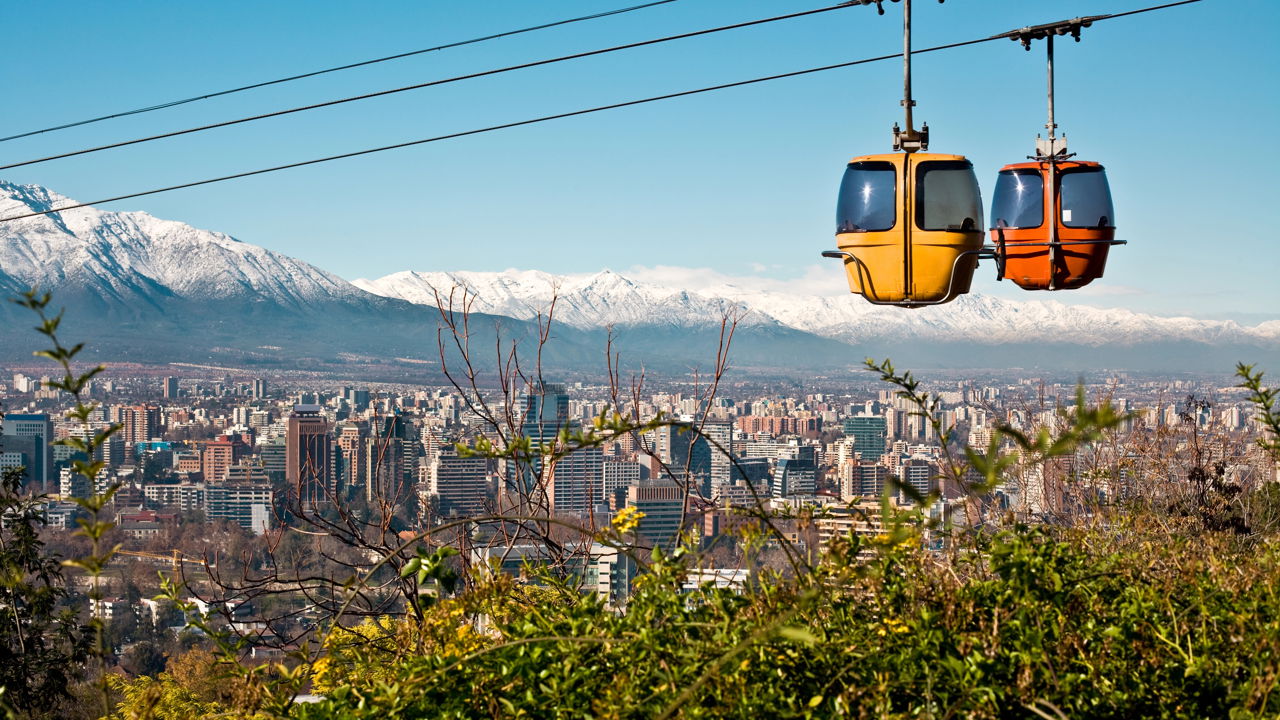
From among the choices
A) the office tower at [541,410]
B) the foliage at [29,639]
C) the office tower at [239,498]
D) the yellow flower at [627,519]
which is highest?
the office tower at [541,410]

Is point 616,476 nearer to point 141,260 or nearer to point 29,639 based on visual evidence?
point 29,639

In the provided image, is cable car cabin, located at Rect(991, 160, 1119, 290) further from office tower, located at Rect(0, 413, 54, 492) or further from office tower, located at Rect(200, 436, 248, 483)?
office tower, located at Rect(200, 436, 248, 483)

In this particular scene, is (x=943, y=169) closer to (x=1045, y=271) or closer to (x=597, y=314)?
(x=1045, y=271)

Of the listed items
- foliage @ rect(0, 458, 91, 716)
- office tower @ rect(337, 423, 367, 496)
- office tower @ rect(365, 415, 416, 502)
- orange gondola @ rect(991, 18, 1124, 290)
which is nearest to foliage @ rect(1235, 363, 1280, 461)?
office tower @ rect(365, 415, 416, 502)

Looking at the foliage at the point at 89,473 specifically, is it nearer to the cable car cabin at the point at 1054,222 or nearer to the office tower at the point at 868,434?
the cable car cabin at the point at 1054,222

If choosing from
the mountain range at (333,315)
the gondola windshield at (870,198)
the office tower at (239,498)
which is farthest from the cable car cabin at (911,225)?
the mountain range at (333,315)

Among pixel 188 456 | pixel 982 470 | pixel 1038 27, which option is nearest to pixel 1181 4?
pixel 1038 27

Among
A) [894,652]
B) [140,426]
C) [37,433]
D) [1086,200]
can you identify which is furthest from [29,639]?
[140,426]
